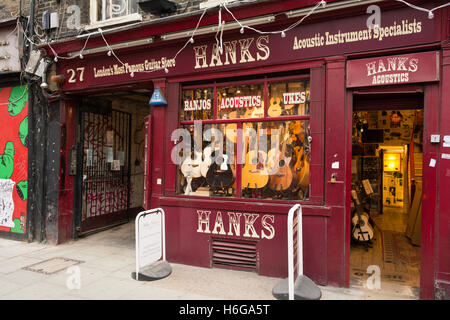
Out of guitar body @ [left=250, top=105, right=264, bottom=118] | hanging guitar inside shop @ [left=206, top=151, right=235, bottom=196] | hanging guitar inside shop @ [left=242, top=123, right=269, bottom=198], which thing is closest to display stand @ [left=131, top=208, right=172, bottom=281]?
hanging guitar inside shop @ [left=206, top=151, right=235, bottom=196]

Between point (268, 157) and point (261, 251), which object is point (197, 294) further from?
point (268, 157)

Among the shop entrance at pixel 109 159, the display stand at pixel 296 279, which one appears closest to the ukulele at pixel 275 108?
the display stand at pixel 296 279

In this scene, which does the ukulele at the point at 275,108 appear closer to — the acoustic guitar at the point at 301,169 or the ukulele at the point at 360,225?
the acoustic guitar at the point at 301,169

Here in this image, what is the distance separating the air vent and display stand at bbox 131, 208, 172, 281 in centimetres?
87

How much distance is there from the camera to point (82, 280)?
5.09m

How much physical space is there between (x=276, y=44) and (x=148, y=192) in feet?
11.9

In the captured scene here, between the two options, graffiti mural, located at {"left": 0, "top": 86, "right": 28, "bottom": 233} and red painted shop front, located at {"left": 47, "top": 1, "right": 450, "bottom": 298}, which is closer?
red painted shop front, located at {"left": 47, "top": 1, "right": 450, "bottom": 298}

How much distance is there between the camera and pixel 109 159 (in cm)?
876

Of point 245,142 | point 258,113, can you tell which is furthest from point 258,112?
point 245,142

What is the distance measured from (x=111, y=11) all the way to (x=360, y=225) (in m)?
7.42

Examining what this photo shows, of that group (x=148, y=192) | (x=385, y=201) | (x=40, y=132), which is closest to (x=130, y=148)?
(x=40, y=132)

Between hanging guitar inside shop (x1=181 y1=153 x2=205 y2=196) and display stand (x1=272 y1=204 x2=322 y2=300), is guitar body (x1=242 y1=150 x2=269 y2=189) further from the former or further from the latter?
display stand (x1=272 y1=204 x2=322 y2=300)

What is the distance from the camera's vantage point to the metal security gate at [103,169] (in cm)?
794

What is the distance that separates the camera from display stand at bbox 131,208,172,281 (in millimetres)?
5023
